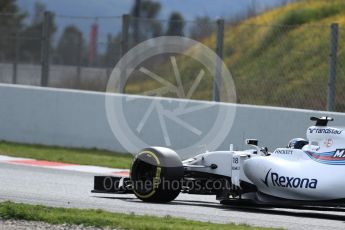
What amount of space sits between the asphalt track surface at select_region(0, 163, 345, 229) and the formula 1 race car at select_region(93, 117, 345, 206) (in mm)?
177

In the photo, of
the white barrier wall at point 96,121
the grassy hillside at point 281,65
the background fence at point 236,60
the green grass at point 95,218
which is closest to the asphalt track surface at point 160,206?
the green grass at point 95,218

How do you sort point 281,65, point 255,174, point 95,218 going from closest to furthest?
point 95,218 < point 255,174 < point 281,65

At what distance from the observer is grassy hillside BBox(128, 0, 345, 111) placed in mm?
19250

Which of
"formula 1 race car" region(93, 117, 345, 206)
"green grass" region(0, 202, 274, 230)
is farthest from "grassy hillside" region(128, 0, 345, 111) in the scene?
"green grass" region(0, 202, 274, 230)

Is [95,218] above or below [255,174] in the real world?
below

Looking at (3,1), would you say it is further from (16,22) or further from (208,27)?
(208,27)

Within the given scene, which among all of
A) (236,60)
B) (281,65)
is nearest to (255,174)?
(281,65)

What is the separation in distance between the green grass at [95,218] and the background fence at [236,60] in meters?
7.89

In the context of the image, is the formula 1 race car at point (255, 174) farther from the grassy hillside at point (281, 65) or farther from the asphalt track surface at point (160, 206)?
the grassy hillside at point (281, 65)

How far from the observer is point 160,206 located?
12.1 meters

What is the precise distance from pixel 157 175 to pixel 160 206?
42cm

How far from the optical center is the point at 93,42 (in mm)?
25406

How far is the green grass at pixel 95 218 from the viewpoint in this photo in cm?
977

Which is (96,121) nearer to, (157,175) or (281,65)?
(281,65)
